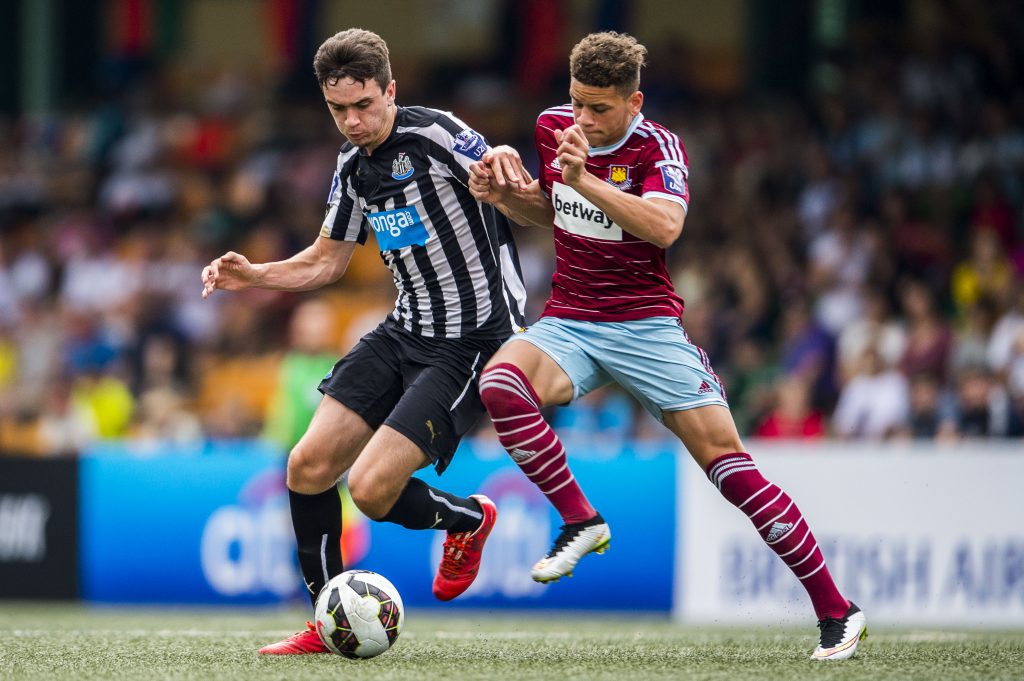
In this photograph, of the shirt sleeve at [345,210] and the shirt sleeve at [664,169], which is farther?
the shirt sleeve at [345,210]

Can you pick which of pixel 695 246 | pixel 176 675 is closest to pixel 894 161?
pixel 695 246

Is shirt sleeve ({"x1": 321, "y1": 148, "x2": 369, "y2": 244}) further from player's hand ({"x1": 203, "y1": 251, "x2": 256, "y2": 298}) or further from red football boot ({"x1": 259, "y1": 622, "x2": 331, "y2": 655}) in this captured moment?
red football boot ({"x1": 259, "y1": 622, "x2": 331, "y2": 655})

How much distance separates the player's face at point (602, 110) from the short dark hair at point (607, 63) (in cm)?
3

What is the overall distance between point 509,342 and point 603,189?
2.61 ft

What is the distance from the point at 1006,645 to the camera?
6.42 m

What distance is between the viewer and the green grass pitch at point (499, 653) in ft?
16.9

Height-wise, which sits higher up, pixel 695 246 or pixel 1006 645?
pixel 695 246

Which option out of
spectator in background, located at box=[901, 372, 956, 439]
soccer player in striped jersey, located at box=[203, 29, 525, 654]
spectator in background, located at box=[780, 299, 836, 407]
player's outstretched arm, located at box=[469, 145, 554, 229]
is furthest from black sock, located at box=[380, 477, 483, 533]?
spectator in background, located at box=[780, 299, 836, 407]

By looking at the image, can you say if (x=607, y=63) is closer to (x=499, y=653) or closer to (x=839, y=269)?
(x=499, y=653)

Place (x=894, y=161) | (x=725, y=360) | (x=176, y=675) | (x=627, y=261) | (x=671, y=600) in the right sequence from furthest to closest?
(x=894, y=161), (x=725, y=360), (x=671, y=600), (x=627, y=261), (x=176, y=675)

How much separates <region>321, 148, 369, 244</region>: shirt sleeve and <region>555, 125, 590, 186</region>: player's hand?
1056mm

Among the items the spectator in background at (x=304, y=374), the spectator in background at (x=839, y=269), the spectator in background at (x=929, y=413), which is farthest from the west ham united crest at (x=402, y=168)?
the spectator in background at (x=839, y=269)

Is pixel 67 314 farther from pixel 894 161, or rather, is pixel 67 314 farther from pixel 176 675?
pixel 176 675

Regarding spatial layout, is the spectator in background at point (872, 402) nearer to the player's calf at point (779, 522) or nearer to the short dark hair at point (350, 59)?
the player's calf at point (779, 522)
